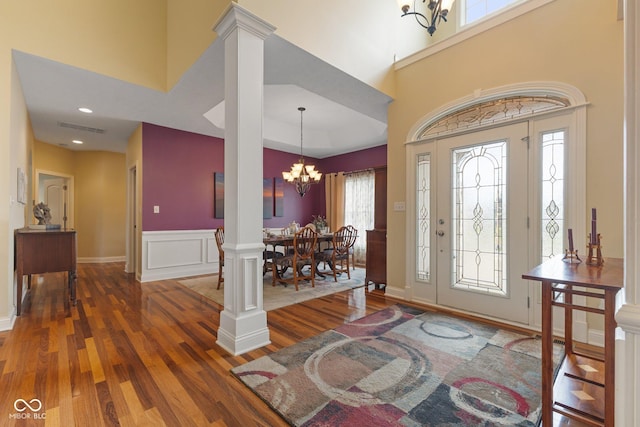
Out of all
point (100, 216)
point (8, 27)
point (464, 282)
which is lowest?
point (464, 282)

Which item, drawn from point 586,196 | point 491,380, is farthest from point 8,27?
point 586,196

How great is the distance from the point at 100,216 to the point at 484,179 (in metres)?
8.05

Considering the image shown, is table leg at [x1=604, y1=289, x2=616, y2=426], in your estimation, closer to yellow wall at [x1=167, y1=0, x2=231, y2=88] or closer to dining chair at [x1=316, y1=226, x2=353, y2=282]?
yellow wall at [x1=167, y1=0, x2=231, y2=88]

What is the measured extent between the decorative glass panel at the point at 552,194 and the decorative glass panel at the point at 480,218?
0.33 m

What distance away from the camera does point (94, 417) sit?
1.52 m

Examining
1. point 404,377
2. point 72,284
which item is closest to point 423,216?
point 404,377

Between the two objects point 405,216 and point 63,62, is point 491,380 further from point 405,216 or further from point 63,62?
point 63,62

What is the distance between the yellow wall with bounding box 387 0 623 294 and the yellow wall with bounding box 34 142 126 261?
23.8 feet

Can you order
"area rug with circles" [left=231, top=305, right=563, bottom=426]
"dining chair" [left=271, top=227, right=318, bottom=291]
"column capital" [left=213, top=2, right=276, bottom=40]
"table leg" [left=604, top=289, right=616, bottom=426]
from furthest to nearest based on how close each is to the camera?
"dining chair" [left=271, top=227, right=318, bottom=291] → "column capital" [left=213, top=2, right=276, bottom=40] → "area rug with circles" [left=231, top=305, right=563, bottom=426] → "table leg" [left=604, top=289, right=616, bottom=426]

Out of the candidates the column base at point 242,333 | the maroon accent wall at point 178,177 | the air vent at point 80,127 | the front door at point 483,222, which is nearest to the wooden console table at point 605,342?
the front door at point 483,222

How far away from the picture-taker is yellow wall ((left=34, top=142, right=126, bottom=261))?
6.66 metres

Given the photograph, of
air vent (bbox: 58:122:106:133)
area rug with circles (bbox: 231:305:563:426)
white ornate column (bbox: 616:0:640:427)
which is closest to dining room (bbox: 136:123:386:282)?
air vent (bbox: 58:122:106:133)

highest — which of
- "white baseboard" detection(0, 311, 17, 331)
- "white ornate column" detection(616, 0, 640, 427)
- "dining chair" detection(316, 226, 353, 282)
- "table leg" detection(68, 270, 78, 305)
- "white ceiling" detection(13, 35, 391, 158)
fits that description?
"white ceiling" detection(13, 35, 391, 158)

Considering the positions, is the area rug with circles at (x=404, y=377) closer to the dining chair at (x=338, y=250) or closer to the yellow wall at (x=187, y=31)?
the dining chair at (x=338, y=250)
